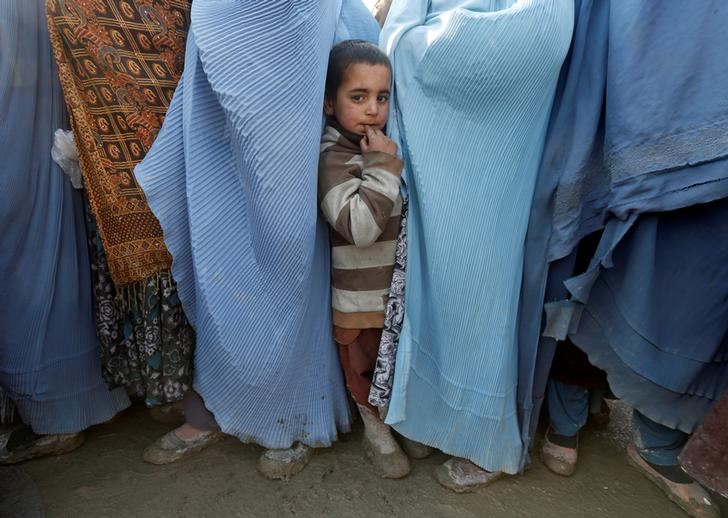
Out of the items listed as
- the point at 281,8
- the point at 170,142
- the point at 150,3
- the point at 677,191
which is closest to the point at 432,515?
the point at 677,191

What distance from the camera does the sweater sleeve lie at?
1448 millimetres

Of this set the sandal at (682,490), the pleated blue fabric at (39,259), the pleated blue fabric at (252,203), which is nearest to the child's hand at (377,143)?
the pleated blue fabric at (252,203)

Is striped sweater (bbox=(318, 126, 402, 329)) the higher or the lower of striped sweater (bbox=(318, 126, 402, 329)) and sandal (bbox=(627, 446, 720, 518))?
the higher

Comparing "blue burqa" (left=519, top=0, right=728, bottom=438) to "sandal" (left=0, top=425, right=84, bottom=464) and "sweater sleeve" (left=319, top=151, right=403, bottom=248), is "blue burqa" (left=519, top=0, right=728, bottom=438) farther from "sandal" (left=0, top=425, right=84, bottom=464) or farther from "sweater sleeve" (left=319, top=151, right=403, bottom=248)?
"sandal" (left=0, top=425, right=84, bottom=464)

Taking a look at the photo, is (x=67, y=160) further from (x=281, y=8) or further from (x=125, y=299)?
(x=281, y=8)

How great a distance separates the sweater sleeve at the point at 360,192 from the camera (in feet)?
4.75

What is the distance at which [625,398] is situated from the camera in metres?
1.51

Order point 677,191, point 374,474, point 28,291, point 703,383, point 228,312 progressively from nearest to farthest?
point 677,191, point 703,383, point 228,312, point 28,291, point 374,474

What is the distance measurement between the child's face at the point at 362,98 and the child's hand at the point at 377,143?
41mm

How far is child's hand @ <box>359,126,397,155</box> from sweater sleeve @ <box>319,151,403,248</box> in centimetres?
2

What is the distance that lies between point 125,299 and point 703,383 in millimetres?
1752

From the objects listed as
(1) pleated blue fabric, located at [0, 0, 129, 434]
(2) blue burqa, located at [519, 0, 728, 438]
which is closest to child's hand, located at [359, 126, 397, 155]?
(2) blue burqa, located at [519, 0, 728, 438]

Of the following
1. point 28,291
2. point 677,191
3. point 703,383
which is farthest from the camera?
point 28,291

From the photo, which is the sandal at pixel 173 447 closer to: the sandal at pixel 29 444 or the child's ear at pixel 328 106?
the sandal at pixel 29 444
